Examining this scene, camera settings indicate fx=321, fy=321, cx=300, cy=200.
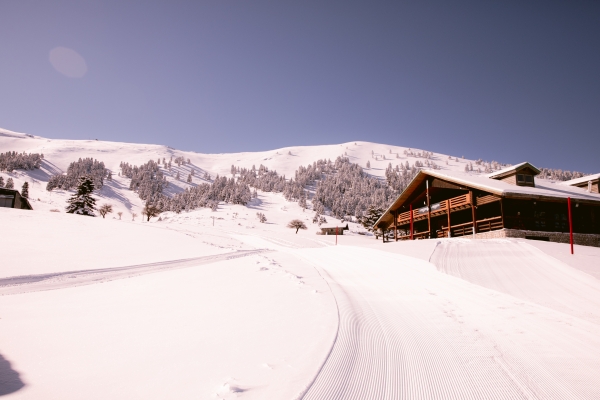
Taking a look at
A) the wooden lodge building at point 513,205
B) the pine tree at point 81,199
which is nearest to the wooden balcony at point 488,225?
the wooden lodge building at point 513,205

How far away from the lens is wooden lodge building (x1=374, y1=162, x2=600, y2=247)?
21656 millimetres

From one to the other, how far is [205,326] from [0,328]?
8.33ft

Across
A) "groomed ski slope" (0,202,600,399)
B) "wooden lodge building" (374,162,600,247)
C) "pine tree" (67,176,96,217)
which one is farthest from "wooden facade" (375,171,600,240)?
"pine tree" (67,176,96,217)

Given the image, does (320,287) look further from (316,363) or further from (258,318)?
(316,363)

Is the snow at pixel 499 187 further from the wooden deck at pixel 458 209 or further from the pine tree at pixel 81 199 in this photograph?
the pine tree at pixel 81 199

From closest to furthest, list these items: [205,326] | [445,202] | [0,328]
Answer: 1. [0,328]
2. [205,326]
3. [445,202]

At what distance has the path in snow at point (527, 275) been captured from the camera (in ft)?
23.7

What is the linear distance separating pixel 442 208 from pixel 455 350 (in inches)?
1008

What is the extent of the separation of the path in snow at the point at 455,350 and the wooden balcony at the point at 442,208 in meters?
19.3

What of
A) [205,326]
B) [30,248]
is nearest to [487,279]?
[205,326]

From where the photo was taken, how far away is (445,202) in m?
27.5

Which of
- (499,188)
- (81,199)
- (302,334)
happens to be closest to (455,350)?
(302,334)

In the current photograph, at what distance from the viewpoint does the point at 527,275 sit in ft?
31.4

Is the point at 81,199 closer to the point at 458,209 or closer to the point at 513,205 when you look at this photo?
the point at 458,209
